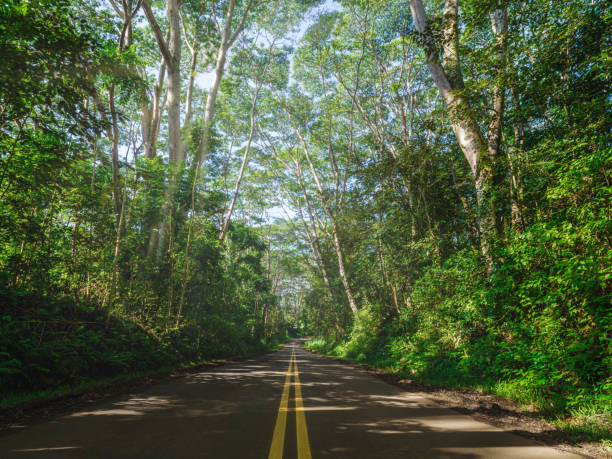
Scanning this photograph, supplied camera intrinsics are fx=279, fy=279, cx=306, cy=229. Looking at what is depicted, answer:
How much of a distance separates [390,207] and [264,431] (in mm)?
10594

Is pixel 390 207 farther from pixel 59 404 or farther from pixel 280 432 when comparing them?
pixel 59 404

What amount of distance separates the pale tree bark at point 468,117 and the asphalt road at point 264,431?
440 centimetres

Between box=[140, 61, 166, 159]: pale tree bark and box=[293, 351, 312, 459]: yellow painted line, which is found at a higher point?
box=[140, 61, 166, 159]: pale tree bark

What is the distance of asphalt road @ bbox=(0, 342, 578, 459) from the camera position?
2.90 meters

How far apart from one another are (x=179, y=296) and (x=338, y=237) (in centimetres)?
986

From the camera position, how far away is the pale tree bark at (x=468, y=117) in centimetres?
705

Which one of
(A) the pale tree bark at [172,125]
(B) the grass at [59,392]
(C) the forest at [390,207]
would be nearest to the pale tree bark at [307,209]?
(C) the forest at [390,207]

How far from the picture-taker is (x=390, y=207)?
41.1 ft

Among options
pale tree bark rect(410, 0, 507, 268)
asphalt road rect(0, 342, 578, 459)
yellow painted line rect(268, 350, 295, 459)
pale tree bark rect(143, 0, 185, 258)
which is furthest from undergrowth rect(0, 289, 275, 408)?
pale tree bark rect(410, 0, 507, 268)

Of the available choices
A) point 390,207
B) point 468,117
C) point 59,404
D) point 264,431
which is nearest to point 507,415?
point 264,431

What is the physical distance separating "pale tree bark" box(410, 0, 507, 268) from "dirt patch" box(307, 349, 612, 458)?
9.95 feet

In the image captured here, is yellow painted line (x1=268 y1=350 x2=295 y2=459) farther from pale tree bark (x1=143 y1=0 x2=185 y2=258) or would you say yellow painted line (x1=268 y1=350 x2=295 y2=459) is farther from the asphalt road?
pale tree bark (x1=143 y1=0 x2=185 y2=258)

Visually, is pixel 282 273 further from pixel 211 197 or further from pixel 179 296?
pixel 179 296

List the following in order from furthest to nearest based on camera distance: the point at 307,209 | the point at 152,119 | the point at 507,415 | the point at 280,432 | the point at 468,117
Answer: the point at 307,209, the point at 152,119, the point at 468,117, the point at 507,415, the point at 280,432
